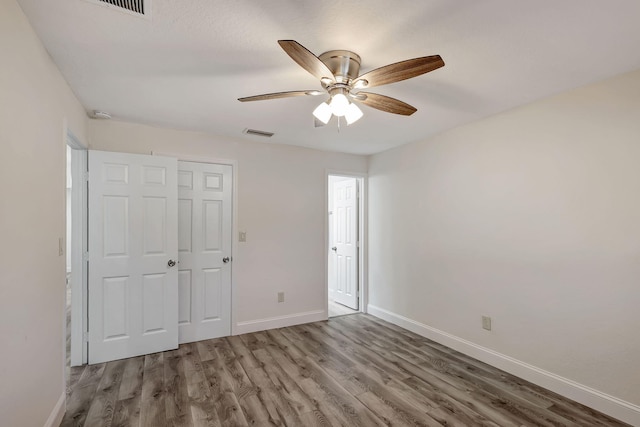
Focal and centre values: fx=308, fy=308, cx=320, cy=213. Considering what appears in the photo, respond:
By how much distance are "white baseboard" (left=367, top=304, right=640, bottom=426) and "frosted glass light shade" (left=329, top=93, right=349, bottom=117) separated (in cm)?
267

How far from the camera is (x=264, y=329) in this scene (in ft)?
12.7

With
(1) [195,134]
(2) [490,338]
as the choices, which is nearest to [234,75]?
(1) [195,134]

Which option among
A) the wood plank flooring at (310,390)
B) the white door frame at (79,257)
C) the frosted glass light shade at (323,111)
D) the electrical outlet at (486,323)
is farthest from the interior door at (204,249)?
the electrical outlet at (486,323)

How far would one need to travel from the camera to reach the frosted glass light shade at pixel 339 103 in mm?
1848

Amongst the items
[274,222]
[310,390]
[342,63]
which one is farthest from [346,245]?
[342,63]

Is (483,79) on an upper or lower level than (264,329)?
upper

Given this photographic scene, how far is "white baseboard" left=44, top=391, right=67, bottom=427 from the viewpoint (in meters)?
1.91

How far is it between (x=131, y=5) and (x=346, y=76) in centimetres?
114

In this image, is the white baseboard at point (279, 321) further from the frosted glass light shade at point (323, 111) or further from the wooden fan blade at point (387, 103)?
the wooden fan blade at point (387, 103)

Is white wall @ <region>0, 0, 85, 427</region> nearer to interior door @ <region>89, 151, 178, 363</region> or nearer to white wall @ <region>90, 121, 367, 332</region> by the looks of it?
interior door @ <region>89, 151, 178, 363</region>

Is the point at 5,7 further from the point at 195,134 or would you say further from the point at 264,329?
the point at 264,329

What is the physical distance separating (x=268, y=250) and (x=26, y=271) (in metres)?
2.51

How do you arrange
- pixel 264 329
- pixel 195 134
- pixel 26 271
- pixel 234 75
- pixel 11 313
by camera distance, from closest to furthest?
pixel 11 313 → pixel 26 271 → pixel 234 75 → pixel 195 134 → pixel 264 329

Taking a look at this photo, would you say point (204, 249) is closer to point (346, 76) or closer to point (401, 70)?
point (346, 76)
